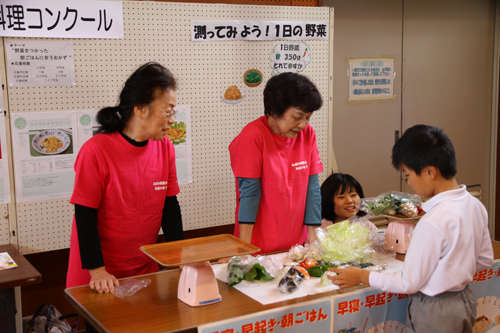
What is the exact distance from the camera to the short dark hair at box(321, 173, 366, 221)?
9.00ft

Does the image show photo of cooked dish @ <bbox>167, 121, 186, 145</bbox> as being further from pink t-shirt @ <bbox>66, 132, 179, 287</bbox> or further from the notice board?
pink t-shirt @ <bbox>66, 132, 179, 287</bbox>

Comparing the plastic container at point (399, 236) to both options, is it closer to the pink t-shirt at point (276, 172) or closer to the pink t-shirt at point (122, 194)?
the pink t-shirt at point (276, 172)

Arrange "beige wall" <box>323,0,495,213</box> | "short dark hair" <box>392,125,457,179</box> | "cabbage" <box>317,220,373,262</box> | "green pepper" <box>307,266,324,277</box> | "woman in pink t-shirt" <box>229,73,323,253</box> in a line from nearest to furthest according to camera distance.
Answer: "short dark hair" <box>392,125,457,179</box> → "green pepper" <box>307,266,324,277</box> → "cabbage" <box>317,220,373,262</box> → "woman in pink t-shirt" <box>229,73,323,253</box> → "beige wall" <box>323,0,495,213</box>

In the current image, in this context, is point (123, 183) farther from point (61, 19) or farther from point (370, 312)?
point (61, 19)

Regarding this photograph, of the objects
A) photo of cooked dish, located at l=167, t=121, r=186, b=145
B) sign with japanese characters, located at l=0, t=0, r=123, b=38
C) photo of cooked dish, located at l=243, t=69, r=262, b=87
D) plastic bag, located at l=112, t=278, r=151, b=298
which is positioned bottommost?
plastic bag, located at l=112, t=278, r=151, b=298

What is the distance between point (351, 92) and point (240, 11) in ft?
4.62

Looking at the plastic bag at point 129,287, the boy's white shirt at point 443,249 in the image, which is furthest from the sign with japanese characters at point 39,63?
the boy's white shirt at point 443,249

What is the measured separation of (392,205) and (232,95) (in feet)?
4.54

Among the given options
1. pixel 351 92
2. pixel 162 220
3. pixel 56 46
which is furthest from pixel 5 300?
pixel 351 92

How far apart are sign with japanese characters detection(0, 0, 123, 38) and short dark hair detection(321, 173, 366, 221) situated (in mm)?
1511

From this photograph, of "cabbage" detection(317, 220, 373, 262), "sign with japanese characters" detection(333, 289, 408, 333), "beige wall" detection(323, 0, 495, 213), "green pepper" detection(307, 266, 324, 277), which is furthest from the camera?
"beige wall" detection(323, 0, 495, 213)

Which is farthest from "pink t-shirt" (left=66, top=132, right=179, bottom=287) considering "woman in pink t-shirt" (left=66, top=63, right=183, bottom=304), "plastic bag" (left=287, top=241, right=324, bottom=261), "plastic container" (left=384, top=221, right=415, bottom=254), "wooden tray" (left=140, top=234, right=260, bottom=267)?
"plastic container" (left=384, top=221, right=415, bottom=254)

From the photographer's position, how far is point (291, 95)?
213 centimetres

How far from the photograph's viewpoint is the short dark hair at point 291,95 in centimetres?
213
